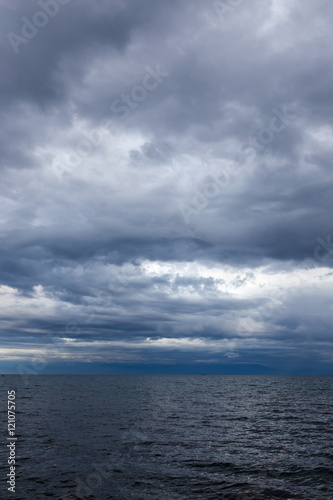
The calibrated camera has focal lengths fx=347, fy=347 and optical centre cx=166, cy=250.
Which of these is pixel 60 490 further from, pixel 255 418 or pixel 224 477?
pixel 255 418

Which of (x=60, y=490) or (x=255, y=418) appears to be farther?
(x=255, y=418)

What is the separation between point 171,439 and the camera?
3544 cm

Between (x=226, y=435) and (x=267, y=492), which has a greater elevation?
(x=267, y=492)

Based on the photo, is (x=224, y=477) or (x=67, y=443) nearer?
(x=224, y=477)

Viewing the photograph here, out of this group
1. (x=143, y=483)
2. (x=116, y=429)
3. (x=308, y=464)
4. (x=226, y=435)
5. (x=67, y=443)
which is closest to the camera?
(x=143, y=483)

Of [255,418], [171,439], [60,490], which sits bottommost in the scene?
[255,418]

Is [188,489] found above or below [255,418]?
above

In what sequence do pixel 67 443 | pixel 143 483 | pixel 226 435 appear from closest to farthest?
1. pixel 143 483
2. pixel 67 443
3. pixel 226 435

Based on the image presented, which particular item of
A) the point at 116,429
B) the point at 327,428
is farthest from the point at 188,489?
the point at 327,428

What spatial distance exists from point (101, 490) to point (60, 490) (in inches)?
97.1

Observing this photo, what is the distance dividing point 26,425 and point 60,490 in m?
25.9

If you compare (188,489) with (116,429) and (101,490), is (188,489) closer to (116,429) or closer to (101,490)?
(101,490)

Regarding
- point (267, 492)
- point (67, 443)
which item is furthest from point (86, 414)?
point (267, 492)

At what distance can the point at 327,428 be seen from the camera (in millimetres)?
43281
